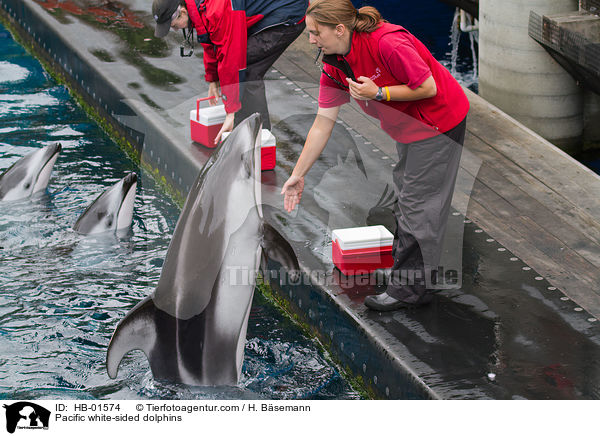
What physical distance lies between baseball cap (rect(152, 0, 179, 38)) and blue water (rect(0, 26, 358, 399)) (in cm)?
→ 161

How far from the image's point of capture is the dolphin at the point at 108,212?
6645 mm

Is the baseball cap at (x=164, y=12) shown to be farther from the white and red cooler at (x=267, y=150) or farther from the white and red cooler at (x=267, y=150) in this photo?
the white and red cooler at (x=267, y=150)

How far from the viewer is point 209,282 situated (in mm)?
4398

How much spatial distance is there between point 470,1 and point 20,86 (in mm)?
5404

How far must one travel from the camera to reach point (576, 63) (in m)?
7.47

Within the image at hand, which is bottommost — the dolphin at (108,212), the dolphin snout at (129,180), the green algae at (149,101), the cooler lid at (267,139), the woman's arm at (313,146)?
the dolphin at (108,212)

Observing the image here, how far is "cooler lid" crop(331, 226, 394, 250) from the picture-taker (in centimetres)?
505

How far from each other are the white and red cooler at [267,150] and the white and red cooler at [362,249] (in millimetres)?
1470

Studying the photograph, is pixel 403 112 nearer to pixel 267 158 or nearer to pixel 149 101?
pixel 267 158

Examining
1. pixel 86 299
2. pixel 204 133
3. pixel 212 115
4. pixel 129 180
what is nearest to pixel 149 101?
pixel 204 133

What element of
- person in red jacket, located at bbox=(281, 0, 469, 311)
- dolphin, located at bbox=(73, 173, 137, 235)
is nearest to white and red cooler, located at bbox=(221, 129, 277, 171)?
dolphin, located at bbox=(73, 173, 137, 235)
